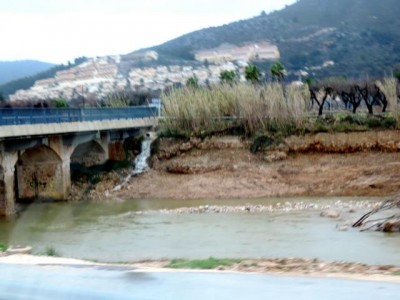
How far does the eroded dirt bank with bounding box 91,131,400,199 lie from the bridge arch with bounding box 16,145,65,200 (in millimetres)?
1787

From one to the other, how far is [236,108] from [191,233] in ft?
57.1

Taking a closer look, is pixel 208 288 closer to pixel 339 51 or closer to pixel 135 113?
A: pixel 135 113

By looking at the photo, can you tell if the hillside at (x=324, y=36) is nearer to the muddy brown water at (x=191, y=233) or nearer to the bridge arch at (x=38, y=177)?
the bridge arch at (x=38, y=177)

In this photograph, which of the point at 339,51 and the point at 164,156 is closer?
the point at 164,156

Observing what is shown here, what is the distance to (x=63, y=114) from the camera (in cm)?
2692

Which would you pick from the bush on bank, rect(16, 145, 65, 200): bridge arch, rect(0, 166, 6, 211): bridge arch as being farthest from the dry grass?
rect(0, 166, 6, 211): bridge arch

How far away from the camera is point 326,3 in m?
104

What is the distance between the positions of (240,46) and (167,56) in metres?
12.6

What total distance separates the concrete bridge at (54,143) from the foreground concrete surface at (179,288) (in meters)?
17.9

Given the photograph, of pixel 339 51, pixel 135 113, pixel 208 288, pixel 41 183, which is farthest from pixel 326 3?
pixel 208 288

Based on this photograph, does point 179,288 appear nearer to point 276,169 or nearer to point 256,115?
point 276,169

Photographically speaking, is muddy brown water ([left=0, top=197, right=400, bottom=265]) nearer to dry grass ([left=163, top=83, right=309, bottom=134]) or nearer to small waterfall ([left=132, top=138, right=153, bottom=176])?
small waterfall ([left=132, top=138, right=153, bottom=176])

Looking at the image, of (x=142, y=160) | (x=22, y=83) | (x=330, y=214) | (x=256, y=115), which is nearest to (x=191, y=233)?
(x=330, y=214)

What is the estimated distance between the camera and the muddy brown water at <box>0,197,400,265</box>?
1516 cm
